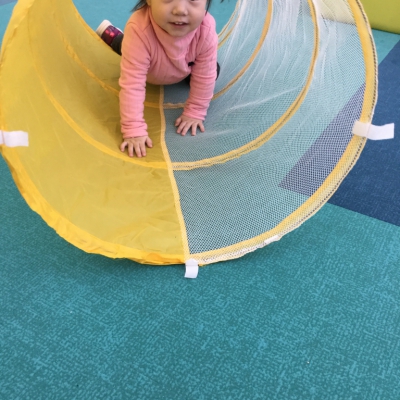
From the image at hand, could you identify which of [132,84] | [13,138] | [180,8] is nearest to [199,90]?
[132,84]

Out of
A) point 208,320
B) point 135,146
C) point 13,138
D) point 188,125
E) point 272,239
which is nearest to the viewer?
point 13,138

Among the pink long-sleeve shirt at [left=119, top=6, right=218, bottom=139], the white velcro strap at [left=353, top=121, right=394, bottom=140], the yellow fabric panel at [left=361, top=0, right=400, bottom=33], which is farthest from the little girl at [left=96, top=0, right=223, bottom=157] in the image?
the yellow fabric panel at [left=361, top=0, right=400, bottom=33]

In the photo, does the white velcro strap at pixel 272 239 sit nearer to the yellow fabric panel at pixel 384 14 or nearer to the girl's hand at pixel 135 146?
the girl's hand at pixel 135 146

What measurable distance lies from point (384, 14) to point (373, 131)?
207 centimetres

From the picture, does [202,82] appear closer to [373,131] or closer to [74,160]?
[74,160]

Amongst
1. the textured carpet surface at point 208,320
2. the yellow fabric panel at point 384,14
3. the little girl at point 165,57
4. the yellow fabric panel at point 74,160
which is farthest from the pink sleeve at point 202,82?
the yellow fabric panel at point 384,14

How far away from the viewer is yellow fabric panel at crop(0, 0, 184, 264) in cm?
98

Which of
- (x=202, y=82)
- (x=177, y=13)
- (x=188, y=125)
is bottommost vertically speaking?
(x=188, y=125)

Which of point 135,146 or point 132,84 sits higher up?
point 132,84

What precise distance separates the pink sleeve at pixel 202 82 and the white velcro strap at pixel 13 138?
0.71 m

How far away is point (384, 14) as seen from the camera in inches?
105

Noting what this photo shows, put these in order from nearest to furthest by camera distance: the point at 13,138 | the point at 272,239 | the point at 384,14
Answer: the point at 13,138 < the point at 272,239 < the point at 384,14

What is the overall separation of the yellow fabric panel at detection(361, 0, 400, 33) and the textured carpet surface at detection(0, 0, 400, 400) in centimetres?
190

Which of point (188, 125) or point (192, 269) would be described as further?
point (188, 125)
